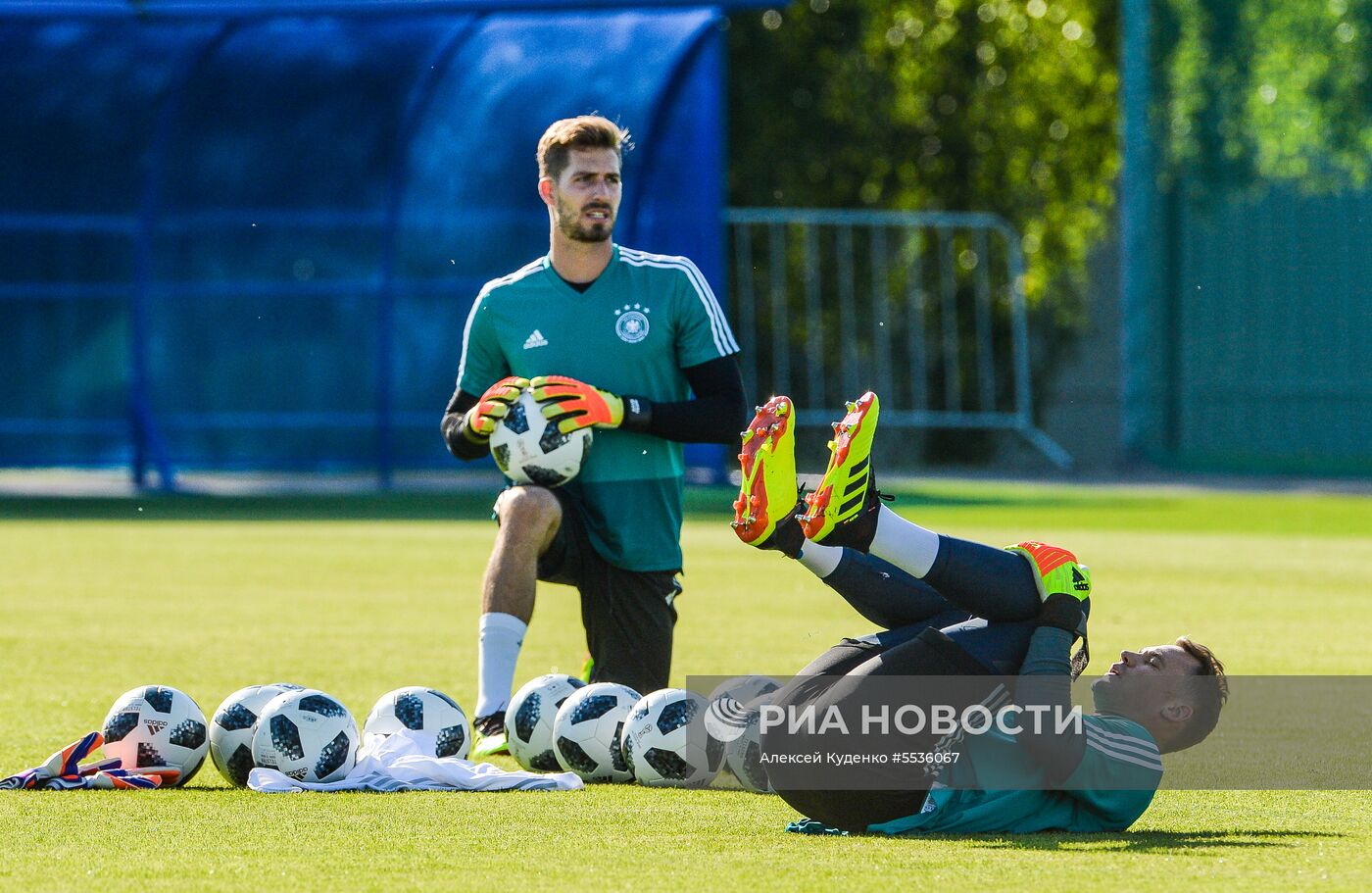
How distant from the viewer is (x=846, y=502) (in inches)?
215

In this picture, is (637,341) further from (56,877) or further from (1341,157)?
(1341,157)

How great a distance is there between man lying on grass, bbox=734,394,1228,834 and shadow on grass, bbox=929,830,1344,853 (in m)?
0.09

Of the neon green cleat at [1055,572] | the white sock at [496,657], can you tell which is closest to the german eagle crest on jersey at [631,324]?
the white sock at [496,657]

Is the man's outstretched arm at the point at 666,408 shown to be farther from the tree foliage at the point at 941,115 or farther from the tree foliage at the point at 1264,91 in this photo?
the tree foliage at the point at 941,115

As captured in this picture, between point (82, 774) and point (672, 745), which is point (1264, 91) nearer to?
point (672, 745)

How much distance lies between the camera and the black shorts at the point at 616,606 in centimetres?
708

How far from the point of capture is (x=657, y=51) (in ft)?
74.1

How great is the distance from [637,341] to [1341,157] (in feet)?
74.0

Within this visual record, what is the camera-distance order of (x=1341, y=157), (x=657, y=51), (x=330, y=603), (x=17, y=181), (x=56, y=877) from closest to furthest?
(x=56, y=877)
(x=330, y=603)
(x=657, y=51)
(x=17, y=181)
(x=1341, y=157)

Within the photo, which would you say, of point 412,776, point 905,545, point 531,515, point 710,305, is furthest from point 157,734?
point 710,305

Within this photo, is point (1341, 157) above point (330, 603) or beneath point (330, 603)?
above

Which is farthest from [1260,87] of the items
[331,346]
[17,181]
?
[17,181]

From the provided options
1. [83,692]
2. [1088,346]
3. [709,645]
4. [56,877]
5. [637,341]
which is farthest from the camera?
[1088,346]

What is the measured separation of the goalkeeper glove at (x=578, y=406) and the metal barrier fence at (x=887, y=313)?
20.4 meters
